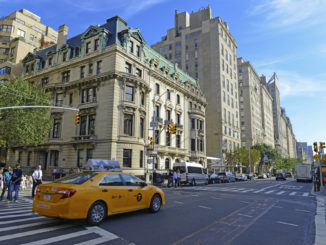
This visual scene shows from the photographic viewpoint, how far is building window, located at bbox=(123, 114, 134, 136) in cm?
2978

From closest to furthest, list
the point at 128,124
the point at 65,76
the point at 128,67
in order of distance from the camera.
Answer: the point at 128,124, the point at 128,67, the point at 65,76

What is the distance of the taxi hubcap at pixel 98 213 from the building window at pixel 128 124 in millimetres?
22698

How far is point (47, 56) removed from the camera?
3859 centimetres

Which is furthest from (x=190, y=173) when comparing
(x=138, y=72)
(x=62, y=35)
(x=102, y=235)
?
(x=62, y=35)

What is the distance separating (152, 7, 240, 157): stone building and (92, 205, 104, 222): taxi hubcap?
168 feet

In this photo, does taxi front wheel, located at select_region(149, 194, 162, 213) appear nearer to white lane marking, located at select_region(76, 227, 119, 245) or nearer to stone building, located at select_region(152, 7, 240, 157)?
white lane marking, located at select_region(76, 227, 119, 245)

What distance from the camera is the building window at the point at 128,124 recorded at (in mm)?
29784

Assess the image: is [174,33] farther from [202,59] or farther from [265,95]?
[265,95]

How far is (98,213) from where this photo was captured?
277 inches

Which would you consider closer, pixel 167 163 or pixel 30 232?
pixel 30 232

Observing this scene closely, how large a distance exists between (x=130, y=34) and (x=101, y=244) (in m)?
30.8

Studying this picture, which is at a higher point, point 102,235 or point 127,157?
point 127,157

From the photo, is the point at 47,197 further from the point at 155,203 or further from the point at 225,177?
the point at 225,177

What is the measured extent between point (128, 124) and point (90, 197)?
2362 centimetres
